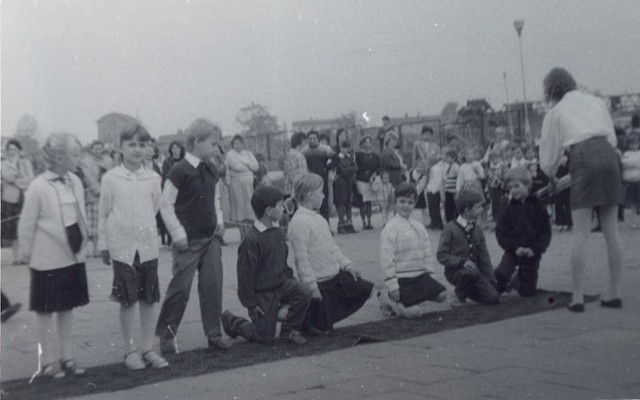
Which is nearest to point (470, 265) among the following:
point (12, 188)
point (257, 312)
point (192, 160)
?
point (257, 312)

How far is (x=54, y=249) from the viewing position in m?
5.14

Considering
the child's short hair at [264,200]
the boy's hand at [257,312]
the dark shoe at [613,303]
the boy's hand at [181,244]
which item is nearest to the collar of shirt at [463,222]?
the dark shoe at [613,303]

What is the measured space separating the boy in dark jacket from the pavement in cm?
46

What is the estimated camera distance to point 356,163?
47.6ft

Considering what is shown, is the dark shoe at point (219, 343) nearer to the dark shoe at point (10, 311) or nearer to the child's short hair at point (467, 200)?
the dark shoe at point (10, 311)

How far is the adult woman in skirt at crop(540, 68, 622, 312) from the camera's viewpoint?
625 centimetres

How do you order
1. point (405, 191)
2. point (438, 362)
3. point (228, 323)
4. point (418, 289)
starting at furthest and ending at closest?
point (405, 191) → point (418, 289) → point (228, 323) → point (438, 362)

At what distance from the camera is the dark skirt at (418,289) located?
22.0 feet

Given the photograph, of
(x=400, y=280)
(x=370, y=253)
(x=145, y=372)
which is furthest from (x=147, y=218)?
(x=370, y=253)

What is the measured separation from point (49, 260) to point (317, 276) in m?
1.91

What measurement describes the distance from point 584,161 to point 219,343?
2.63 meters

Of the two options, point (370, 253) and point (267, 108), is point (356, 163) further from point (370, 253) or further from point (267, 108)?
point (267, 108)

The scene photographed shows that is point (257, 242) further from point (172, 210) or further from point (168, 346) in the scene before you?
point (168, 346)

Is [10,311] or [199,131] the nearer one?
[199,131]
